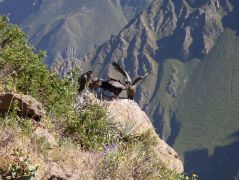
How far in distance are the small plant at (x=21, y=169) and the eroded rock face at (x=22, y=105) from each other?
6.22ft

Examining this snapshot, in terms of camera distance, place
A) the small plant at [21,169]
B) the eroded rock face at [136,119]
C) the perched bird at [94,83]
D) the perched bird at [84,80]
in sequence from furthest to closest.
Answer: the perched bird at [94,83] → the perched bird at [84,80] → the eroded rock face at [136,119] → the small plant at [21,169]

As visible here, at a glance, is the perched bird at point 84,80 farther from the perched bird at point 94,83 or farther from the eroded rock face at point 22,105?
the eroded rock face at point 22,105

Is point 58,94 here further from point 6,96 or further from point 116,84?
point 116,84

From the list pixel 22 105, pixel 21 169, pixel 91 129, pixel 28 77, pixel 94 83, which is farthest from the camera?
pixel 94 83

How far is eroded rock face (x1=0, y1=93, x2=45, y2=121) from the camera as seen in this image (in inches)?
300

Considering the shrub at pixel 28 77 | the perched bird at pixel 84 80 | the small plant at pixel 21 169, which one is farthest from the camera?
the perched bird at pixel 84 80

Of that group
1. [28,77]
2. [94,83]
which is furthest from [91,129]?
[94,83]

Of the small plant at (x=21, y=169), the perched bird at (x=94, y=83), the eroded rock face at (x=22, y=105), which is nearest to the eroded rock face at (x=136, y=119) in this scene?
the perched bird at (x=94, y=83)

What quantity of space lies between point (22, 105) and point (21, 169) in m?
2.34

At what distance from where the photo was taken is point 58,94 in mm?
9812

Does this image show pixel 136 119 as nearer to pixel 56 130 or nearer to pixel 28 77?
pixel 28 77

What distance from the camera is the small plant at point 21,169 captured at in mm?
5426

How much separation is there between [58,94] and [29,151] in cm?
369

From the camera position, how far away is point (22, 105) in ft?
25.4
